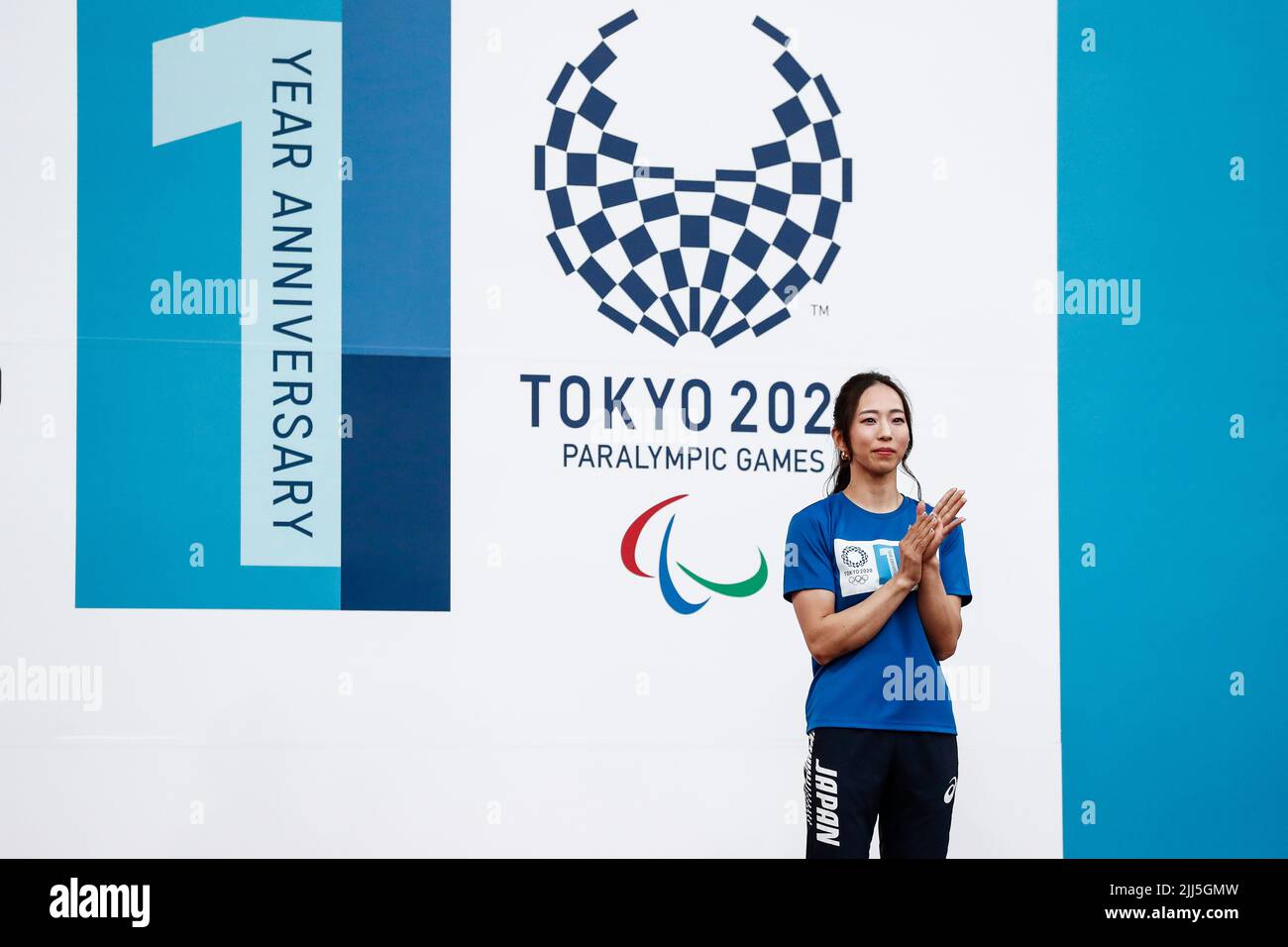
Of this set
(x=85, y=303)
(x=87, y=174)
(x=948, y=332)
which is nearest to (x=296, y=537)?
(x=85, y=303)

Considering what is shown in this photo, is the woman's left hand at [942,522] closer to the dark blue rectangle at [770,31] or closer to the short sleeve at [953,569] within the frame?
the short sleeve at [953,569]

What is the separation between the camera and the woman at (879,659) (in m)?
2.84

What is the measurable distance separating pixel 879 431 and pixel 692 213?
751mm

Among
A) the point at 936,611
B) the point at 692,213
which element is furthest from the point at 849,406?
the point at 692,213

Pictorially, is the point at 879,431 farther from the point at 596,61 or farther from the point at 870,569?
the point at 596,61

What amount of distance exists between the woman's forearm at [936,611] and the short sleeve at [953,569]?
0.05 metres

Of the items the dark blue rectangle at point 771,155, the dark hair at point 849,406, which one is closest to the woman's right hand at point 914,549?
the dark hair at point 849,406

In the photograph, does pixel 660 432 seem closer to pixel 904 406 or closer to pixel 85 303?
pixel 904 406

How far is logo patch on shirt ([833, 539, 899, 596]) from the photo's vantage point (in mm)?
2936

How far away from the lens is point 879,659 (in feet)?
9.45

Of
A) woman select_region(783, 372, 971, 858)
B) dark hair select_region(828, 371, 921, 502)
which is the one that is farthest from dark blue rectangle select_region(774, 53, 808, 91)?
woman select_region(783, 372, 971, 858)

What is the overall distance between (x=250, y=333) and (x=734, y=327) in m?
1.16
